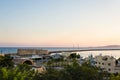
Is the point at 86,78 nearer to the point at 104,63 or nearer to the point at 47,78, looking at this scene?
the point at 47,78

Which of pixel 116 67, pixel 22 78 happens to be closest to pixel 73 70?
pixel 22 78

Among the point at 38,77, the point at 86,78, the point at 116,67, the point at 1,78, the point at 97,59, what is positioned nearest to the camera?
the point at 1,78

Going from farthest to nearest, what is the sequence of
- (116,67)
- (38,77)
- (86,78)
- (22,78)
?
(116,67) → (38,77) → (86,78) → (22,78)

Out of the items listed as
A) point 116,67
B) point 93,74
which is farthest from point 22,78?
point 116,67

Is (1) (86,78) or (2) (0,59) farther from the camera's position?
(2) (0,59)

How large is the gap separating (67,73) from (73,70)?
39 centimetres

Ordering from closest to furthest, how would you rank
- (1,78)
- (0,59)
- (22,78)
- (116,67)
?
(22,78) < (1,78) < (0,59) < (116,67)

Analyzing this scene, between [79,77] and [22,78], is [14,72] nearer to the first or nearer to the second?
[22,78]

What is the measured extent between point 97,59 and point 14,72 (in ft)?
92.7

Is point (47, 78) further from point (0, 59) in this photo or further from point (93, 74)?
point (0, 59)

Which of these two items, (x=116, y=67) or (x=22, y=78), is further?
(x=116, y=67)

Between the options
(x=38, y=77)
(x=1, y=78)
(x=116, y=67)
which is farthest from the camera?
(x=116, y=67)

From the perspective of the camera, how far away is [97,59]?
39.8 meters

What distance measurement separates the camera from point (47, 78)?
13852mm
